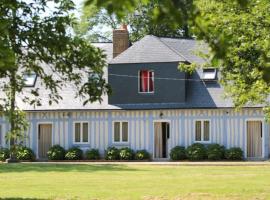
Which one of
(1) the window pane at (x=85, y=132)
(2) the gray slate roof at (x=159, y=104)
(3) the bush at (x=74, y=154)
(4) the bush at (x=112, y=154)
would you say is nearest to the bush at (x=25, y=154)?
(3) the bush at (x=74, y=154)

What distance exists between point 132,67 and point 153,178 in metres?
16.8

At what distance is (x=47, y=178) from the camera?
23.0 metres

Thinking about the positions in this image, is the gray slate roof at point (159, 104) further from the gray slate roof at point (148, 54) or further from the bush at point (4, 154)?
the bush at point (4, 154)

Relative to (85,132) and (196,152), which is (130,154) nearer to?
(85,132)

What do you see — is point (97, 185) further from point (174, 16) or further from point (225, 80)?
point (174, 16)

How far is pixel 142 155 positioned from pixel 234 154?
5.03 m

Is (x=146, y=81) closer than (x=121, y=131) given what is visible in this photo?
Yes

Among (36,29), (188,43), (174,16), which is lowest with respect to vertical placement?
(174,16)

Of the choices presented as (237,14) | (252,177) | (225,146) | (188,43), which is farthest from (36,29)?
(188,43)

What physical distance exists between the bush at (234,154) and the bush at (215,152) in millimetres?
293

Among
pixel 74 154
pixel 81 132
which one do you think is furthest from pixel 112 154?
pixel 81 132

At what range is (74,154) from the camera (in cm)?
3828

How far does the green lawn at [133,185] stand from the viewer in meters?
16.9

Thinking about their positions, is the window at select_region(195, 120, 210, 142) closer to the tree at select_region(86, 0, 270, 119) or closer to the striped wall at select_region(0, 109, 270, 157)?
the striped wall at select_region(0, 109, 270, 157)
